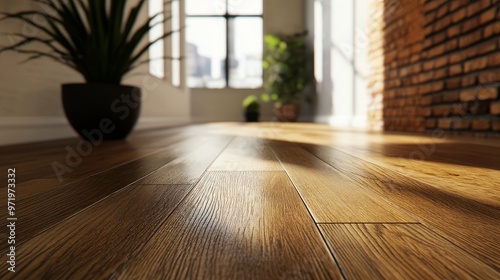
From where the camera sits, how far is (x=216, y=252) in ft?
1.10

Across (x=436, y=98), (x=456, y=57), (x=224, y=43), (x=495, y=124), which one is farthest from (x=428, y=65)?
(x=224, y=43)

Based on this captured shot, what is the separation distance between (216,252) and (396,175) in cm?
53

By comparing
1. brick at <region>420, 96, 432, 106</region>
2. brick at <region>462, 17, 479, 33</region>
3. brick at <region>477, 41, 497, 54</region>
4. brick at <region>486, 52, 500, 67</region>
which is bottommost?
brick at <region>420, 96, 432, 106</region>

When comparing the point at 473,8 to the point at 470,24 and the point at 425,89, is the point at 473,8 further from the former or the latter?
the point at 425,89

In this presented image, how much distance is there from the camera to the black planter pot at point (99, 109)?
5.89 ft

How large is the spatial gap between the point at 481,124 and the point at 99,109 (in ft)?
5.75

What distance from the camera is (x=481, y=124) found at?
1.80 metres

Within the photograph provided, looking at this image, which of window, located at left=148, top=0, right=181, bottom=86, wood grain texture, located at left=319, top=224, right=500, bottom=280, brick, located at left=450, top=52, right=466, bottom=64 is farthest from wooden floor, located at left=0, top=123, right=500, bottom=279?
window, located at left=148, top=0, right=181, bottom=86

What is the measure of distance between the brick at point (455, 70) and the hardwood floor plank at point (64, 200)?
1.74m

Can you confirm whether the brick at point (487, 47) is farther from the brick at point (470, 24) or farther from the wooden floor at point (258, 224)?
the wooden floor at point (258, 224)

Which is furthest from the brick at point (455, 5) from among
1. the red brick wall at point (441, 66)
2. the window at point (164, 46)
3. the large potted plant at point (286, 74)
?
the large potted plant at point (286, 74)

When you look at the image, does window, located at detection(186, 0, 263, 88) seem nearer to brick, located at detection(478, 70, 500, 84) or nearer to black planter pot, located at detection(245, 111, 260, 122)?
black planter pot, located at detection(245, 111, 260, 122)

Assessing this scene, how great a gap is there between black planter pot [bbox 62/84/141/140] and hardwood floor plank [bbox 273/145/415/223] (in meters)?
1.28

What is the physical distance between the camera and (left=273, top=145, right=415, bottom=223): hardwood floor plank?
17.7 inches
